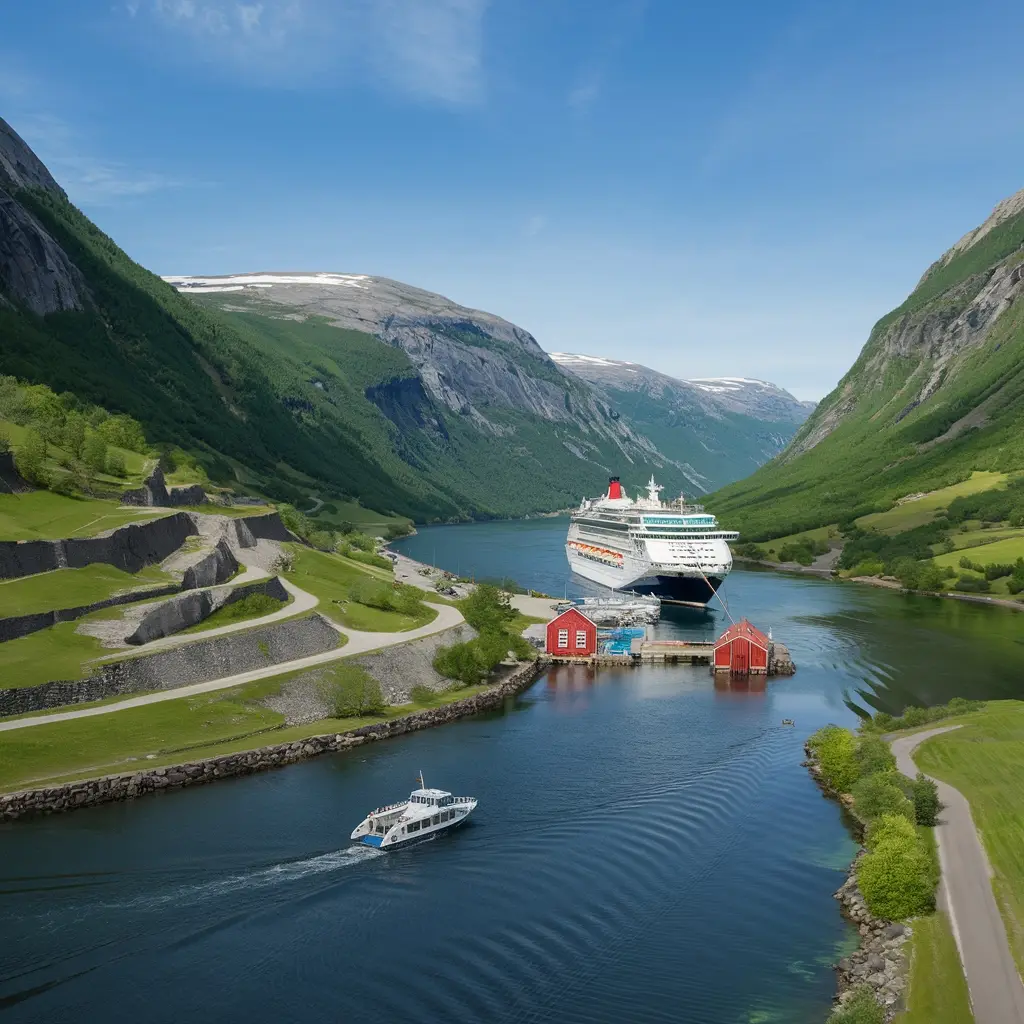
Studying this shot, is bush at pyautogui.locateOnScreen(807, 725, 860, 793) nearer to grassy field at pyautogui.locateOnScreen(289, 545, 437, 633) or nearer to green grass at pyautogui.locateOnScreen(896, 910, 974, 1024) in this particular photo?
green grass at pyautogui.locateOnScreen(896, 910, 974, 1024)

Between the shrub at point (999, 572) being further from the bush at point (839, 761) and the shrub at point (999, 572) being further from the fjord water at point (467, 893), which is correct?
the bush at point (839, 761)

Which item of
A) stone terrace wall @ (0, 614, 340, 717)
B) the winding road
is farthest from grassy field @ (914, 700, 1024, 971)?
stone terrace wall @ (0, 614, 340, 717)

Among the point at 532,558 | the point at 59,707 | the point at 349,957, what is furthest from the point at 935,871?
the point at 532,558

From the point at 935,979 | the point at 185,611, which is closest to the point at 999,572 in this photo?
the point at 185,611

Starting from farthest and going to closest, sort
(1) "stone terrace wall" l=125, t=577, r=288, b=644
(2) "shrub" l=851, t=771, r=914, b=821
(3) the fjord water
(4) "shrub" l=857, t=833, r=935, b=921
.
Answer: (1) "stone terrace wall" l=125, t=577, r=288, b=644 < (2) "shrub" l=851, t=771, r=914, b=821 < (4) "shrub" l=857, t=833, r=935, b=921 < (3) the fjord water

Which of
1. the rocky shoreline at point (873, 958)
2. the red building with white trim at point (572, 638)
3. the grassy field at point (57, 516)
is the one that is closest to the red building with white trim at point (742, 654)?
the red building with white trim at point (572, 638)
